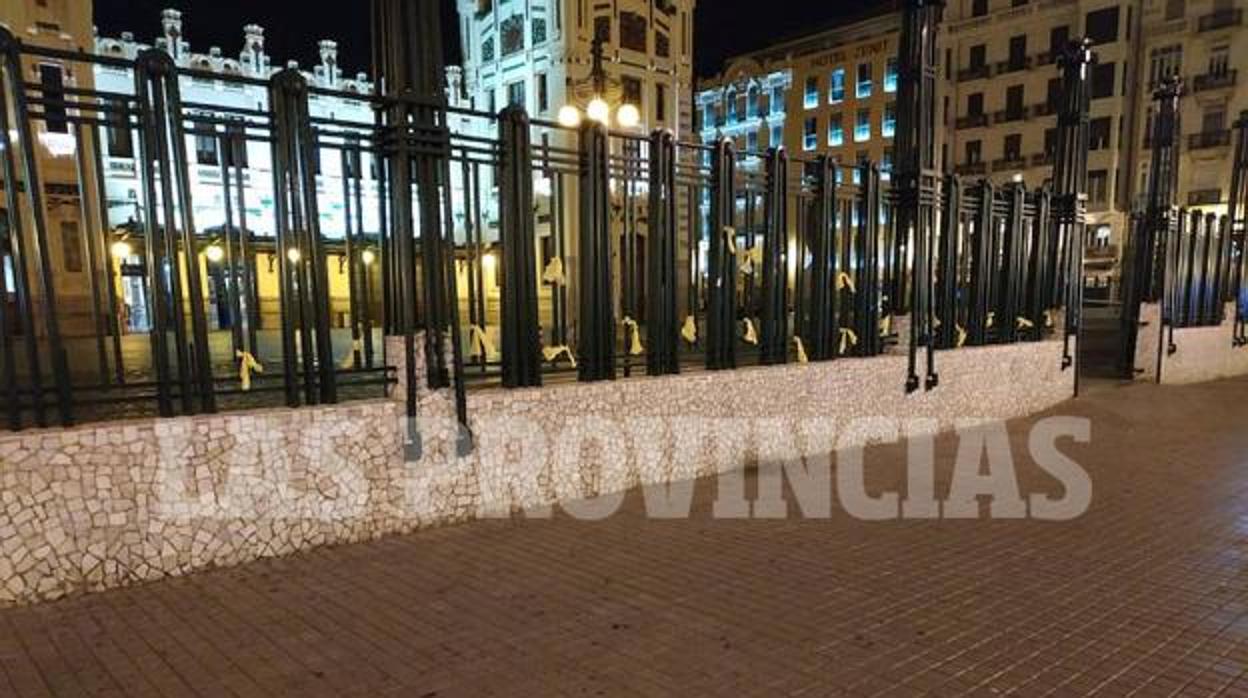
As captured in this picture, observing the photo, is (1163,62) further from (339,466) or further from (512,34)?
(339,466)

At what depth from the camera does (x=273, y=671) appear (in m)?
3.73

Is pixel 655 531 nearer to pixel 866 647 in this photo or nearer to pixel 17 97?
pixel 866 647

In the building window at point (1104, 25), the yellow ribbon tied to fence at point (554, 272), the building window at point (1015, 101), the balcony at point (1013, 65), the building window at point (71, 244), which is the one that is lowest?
the yellow ribbon tied to fence at point (554, 272)

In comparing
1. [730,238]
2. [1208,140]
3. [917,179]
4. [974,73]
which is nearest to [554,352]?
[730,238]

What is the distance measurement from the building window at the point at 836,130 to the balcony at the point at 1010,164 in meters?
11.1

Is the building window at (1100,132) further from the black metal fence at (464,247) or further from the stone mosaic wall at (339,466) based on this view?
the stone mosaic wall at (339,466)

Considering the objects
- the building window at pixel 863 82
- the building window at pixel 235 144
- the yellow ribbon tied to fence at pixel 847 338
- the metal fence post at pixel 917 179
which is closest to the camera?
the building window at pixel 235 144

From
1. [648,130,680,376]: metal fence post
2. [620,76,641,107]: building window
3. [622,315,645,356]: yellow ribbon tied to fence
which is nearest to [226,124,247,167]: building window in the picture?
[648,130,680,376]: metal fence post

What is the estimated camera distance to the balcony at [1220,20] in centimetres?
3819

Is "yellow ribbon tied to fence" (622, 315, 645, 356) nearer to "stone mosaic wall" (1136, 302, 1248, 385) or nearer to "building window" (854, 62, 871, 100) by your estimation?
"stone mosaic wall" (1136, 302, 1248, 385)

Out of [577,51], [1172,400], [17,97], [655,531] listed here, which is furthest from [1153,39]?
[17,97]

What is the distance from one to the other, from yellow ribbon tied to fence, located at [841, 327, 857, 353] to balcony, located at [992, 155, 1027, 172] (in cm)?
4387

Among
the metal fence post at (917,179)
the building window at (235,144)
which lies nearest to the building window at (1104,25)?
the metal fence post at (917,179)
